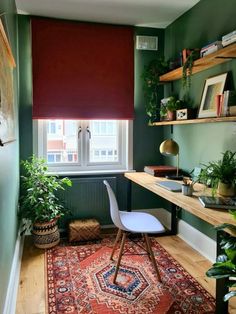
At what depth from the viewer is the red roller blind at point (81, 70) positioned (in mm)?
3285

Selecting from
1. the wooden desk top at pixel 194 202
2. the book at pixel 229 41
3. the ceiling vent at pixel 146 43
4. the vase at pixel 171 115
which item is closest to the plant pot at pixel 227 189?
the wooden desk top at pixel 194 202

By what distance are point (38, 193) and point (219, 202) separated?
1810mm

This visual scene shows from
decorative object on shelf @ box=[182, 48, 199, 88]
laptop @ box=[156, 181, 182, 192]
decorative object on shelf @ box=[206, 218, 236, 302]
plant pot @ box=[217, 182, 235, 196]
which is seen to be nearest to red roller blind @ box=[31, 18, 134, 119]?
decorative object on shelf @ box=[182, 48, 199, 88]

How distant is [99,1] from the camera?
2902 mm

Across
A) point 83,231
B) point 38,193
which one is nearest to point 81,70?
point 38,193

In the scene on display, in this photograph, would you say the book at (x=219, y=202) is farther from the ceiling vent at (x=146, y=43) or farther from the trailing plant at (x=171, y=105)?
the ceiling vent at (x=146, y=43)

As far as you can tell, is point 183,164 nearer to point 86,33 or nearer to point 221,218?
point 221,218

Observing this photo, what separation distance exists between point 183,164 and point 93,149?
1112 mm

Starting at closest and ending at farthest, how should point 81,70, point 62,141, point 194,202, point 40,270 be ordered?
point 194,202 < point 40,270 < point 81,70 < point 62,141

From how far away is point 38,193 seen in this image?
3.00 metres

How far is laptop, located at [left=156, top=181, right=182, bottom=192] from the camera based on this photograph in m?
2.48

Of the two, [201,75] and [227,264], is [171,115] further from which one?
[227,264]

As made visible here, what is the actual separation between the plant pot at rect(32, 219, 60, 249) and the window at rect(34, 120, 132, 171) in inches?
29.5

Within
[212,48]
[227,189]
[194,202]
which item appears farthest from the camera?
[212,48]
